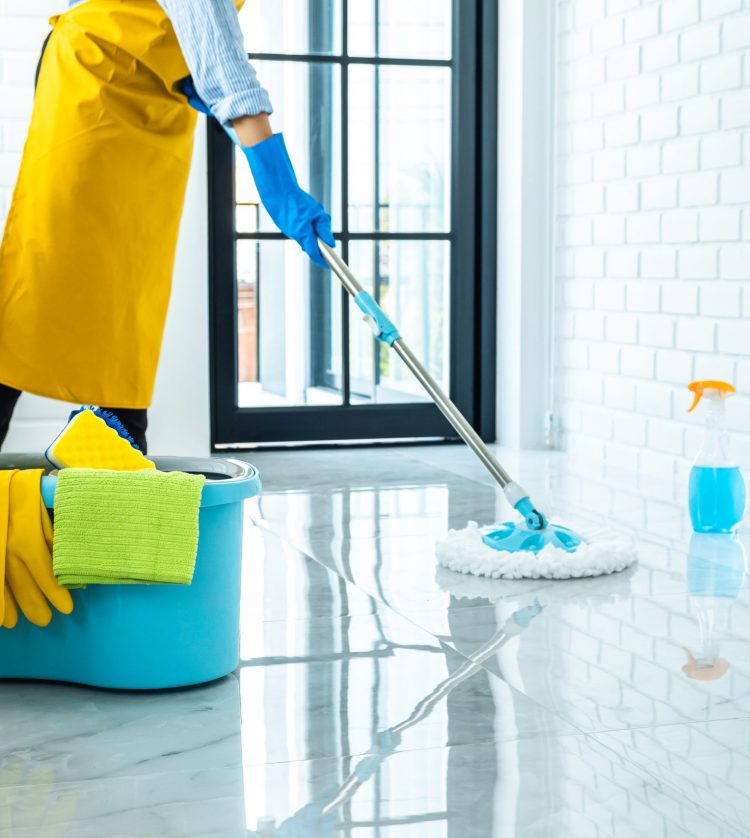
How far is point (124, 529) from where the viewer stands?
1.50 meters

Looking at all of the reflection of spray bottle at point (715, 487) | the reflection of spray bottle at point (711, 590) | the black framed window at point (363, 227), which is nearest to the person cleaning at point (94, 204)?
the reflection of spray bottle at point (711, 590)

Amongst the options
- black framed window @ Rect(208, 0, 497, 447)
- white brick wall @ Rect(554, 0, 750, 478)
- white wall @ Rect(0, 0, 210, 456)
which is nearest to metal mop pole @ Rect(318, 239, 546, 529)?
white brick wall @ Rect(554, 0, 750, 478)

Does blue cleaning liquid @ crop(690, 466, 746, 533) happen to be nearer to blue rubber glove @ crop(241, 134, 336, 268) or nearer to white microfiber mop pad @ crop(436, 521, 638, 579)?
white microfiber mop pad @ crop(436, 521, 638, 579)

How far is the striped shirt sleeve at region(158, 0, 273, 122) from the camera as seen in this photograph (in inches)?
73.4

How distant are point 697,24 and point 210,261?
152 cm

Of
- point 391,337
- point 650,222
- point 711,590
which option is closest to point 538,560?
point 711,590

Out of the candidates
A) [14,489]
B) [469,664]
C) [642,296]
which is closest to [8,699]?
[14,489]

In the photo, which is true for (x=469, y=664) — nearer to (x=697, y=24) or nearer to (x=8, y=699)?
(x=8, y=699)

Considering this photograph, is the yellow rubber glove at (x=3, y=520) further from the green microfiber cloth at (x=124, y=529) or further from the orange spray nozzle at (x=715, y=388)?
the orange spray nozzle at (x=715, y=388)

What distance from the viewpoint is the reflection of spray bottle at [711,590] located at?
170 cm

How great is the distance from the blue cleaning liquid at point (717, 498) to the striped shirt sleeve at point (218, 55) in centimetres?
119

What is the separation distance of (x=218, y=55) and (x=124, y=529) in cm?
74

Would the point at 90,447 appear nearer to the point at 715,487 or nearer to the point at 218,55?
the point at 218,55

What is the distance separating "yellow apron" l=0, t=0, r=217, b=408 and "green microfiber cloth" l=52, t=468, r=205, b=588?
0.64 metres
